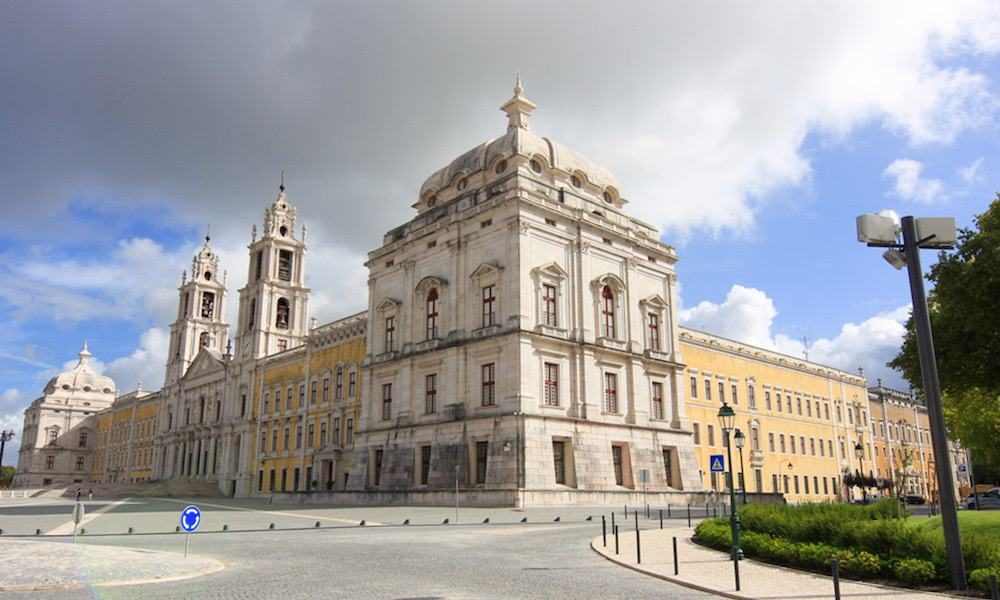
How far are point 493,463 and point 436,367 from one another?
8.67 m

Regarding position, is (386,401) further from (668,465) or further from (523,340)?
(668,465)

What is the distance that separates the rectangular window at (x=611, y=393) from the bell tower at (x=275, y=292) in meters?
44.3

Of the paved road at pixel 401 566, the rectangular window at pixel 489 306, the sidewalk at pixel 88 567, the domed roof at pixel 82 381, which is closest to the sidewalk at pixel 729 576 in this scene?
the paved road at pixel 401 566

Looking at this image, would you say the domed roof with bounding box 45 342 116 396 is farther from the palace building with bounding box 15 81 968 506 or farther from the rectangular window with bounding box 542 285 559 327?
the rectangular window with bounding box 542 285 559 327

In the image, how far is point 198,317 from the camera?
341 ft

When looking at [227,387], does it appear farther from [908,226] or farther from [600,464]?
[908,226]

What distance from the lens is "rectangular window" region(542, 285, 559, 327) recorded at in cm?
4538

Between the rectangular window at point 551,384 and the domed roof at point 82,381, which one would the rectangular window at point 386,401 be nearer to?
the rectangular window at point 551,384

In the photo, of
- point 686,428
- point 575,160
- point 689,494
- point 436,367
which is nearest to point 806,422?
point 686,428

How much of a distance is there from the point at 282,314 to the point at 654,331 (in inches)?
1840

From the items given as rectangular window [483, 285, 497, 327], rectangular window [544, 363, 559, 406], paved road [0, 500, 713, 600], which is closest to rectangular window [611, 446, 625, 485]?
rectangular window [544, 363, 559, 406]

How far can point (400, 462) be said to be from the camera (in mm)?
47656

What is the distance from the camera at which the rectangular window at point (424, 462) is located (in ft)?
152

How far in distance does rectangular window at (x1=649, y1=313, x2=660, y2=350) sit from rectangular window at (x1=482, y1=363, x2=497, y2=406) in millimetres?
12447
